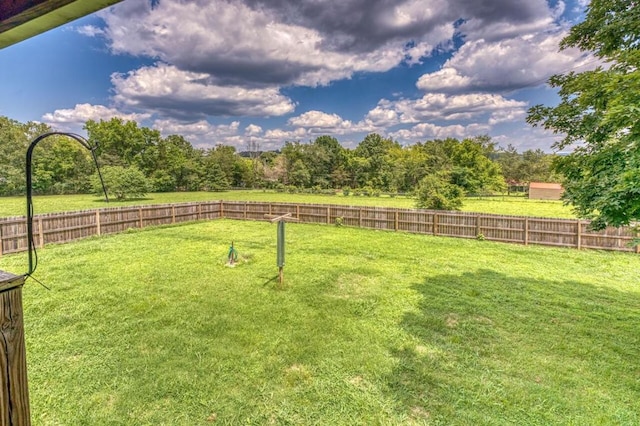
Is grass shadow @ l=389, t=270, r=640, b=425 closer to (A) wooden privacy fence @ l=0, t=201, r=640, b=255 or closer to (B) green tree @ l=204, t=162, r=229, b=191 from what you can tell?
(A) wooden privacy fence @ l=0, t=201, r=640, b=255

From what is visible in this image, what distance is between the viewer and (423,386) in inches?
125

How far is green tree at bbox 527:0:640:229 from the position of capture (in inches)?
102

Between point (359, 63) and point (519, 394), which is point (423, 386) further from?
point (359, 63)

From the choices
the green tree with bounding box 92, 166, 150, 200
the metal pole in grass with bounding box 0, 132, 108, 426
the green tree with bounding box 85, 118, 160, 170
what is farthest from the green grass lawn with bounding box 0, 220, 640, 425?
the green tree with bounding box 85, 118, 160, 170

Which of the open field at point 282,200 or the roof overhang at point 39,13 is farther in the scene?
the open field at point 282,200

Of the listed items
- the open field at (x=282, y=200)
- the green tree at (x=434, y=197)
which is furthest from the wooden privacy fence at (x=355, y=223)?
the open field at (x=282, y=200)

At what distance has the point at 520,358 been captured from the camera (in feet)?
12.1

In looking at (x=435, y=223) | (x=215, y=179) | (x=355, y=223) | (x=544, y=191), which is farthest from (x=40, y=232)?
(x=544, y=191)

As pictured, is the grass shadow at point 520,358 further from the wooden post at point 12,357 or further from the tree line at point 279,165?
the tree line at point 279,165

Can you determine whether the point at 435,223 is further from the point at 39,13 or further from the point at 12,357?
the point at 12,357

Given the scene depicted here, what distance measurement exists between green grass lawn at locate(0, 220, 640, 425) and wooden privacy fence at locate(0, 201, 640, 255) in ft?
6.39

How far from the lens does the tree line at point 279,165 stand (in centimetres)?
2853

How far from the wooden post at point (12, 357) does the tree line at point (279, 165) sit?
27344 millimetres

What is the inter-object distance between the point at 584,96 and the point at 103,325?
722cm
